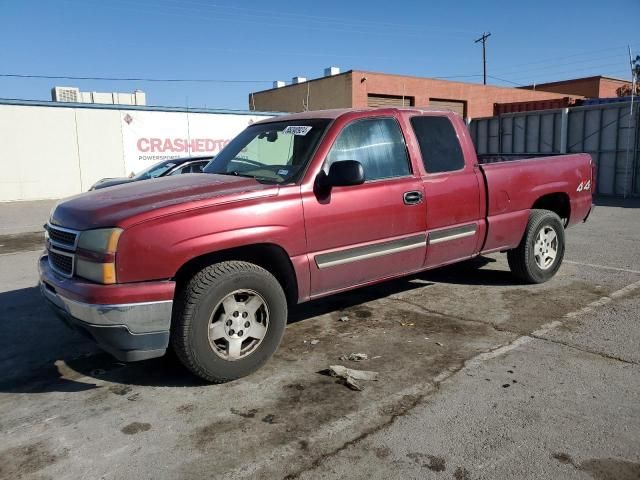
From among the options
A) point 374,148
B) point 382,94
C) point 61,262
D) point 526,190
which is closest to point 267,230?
point 374,148

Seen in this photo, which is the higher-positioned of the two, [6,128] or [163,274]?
[6,128]

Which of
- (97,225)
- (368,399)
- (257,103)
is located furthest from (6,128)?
(257,103)

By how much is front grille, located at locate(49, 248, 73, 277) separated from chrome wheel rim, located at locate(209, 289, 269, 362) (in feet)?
3.32

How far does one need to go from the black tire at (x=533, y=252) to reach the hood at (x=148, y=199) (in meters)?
3.23

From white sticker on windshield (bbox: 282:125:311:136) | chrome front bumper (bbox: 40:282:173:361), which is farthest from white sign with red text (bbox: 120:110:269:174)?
chrome front bumper (bbox: 40:282:173:361)

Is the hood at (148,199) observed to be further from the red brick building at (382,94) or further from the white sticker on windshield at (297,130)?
the red brick building at (382,94)

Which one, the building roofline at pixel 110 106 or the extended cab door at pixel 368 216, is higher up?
the building roofline at pixel 110 106

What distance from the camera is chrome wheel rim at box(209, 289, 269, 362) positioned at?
12.1 ft

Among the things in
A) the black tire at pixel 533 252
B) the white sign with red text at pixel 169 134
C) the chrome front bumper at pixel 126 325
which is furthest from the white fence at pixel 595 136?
the chrome front bumper at pixel 126 325

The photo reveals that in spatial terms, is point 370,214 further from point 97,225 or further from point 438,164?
point 97,225

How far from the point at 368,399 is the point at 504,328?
1800mm

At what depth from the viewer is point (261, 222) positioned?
3.76m

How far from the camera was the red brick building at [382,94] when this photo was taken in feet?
105

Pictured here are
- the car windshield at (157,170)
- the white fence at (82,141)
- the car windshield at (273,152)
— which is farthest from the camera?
the white fence at (82,141)
